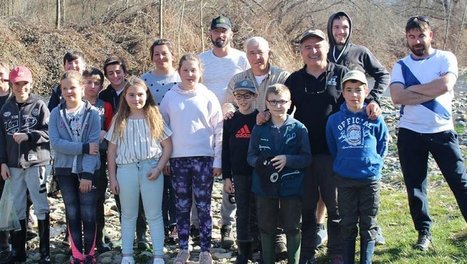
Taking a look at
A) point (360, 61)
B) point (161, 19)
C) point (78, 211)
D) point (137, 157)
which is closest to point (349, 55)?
point (360, 61)

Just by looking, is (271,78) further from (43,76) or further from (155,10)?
(155,10)

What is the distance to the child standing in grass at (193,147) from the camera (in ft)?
17.3

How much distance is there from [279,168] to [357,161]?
68 cm

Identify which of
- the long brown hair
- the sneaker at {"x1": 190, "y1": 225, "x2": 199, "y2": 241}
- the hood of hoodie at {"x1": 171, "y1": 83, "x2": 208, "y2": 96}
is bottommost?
the sneaker at {"x1": 190, "y1": 225, "x2": 199, "y2": 241}

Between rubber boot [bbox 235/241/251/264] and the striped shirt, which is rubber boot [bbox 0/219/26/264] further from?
rubber boot [bbox 235/241/251/264]

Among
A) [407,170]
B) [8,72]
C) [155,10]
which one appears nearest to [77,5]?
[155,10]

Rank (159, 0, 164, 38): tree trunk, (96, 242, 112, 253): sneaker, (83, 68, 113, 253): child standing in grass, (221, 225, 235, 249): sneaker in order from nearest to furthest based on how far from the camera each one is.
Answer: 1. (83, 68, 113, 253): child standing in grass
2. (96, 242, 112, 253): sneaker
3. (221, 225, 235, 249): sneaker
4. (159, 0, 164, 38): tree trunk

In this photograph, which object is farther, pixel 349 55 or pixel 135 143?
pixel 349 55

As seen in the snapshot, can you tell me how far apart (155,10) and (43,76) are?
690 cm

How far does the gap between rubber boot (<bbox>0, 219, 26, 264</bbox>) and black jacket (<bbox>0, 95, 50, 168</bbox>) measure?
2.19 ft

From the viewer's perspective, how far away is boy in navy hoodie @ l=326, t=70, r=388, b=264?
466cm

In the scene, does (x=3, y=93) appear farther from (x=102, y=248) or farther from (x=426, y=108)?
(x=426, y=108)

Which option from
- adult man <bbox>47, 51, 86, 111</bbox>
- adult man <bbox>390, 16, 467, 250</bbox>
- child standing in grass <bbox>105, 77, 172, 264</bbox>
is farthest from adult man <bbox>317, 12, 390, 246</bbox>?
adult man <bbox>47, 51, 86, 111</bbox>

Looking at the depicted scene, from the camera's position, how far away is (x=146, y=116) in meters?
5.20
